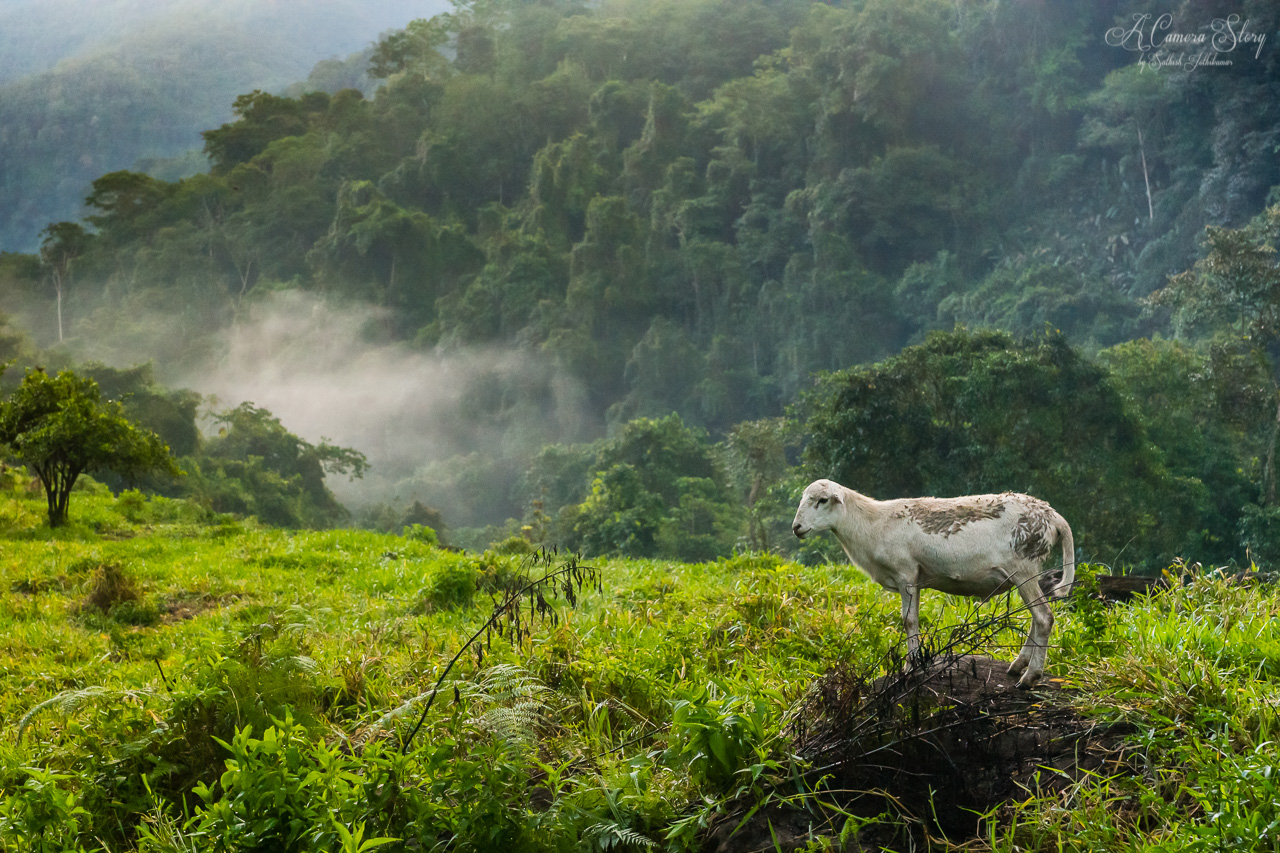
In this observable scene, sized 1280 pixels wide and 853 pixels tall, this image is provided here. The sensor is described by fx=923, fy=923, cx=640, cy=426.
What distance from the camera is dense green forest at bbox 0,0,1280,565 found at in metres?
47.5

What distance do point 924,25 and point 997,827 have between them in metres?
68.9

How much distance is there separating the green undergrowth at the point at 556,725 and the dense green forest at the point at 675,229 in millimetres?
25250

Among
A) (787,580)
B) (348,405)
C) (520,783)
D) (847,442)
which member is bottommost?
(348,405)

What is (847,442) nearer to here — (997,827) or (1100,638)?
(1100,638)

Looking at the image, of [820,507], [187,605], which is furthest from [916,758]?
[187,605]

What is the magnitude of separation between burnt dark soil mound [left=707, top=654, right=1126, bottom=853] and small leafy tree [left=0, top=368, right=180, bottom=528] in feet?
45.5

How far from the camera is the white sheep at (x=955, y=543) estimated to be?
15.7 ft

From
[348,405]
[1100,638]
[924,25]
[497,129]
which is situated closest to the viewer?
[1100,638]

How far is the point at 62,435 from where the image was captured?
14055 millimetres

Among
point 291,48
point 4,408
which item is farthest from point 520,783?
point 291,48

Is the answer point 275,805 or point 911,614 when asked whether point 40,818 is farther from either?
point 911,614

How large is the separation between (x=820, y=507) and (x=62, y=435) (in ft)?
43.1

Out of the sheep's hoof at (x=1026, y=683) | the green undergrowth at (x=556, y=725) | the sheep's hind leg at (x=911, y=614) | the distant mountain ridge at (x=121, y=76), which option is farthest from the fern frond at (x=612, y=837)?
the distant mountain ridge at (x=121, y=76)

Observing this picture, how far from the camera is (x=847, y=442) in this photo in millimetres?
24562
